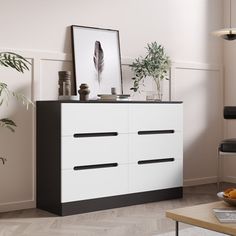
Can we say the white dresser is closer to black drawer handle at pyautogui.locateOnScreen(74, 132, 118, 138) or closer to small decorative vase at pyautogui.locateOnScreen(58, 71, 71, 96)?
black drawer handle at pyautogui.locateOnScreen(74, 132, 118, 138)

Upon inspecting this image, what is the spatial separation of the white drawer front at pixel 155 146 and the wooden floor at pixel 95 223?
43 cm

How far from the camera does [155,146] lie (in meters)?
4.28

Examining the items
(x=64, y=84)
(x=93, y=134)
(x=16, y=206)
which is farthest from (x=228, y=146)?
(x=16, y=206)

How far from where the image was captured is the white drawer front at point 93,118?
370 cm

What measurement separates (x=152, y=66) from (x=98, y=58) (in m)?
0.52

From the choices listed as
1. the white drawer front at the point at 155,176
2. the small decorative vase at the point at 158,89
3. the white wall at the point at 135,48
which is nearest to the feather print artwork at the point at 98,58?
the white wall at the point at 135,48

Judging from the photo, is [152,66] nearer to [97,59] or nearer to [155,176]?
[97,59]

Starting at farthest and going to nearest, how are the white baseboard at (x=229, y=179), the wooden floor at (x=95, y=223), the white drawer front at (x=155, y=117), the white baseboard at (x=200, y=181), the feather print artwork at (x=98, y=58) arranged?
the white baseboard at (x=229, y=179)
the white baseboard at (x=200, y=181)
the feather print artwork at (x=98, y=58)
the white drawer front at (x=155, y=117)
the wooden floor at (x=95, y=223)

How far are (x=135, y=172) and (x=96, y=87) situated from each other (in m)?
0.84

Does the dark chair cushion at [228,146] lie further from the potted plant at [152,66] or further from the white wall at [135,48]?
the white wall at [135,48]

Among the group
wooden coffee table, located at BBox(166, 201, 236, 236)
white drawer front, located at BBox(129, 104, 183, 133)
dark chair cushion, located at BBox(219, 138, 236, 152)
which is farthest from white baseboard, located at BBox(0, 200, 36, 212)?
wooden coffee table, located at BBox(166, 201, 236, 236)

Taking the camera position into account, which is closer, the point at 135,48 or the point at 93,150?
the point at 93,150

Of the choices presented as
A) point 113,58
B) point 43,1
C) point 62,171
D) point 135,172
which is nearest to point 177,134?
point 135,172

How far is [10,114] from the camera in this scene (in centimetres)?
394
